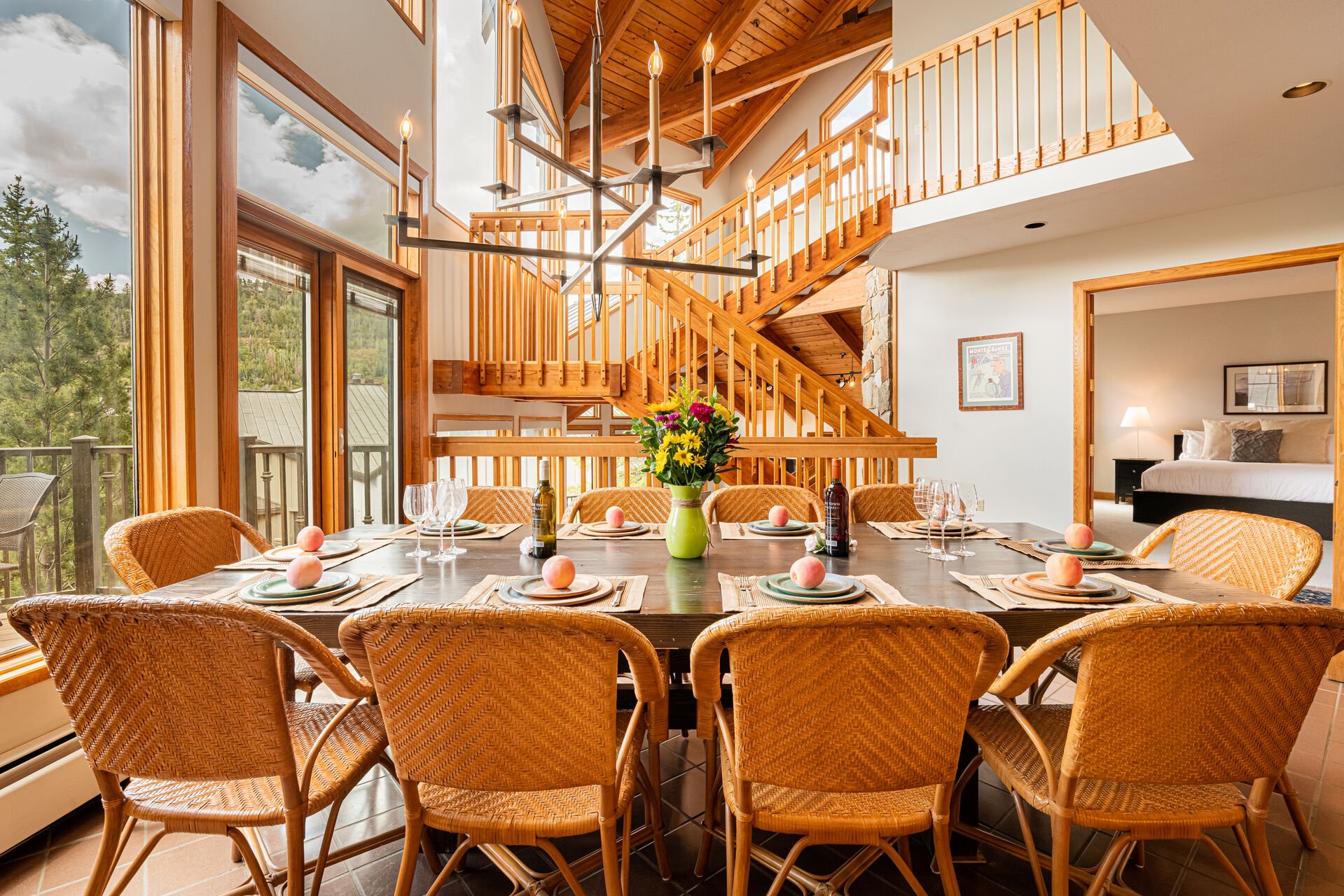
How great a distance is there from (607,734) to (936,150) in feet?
17.6

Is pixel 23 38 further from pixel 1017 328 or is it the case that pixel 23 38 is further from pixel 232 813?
pixel 1017 328

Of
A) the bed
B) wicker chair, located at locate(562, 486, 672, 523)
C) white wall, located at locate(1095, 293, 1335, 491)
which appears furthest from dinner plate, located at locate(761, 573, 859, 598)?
white wall, located at locate(1095, 293, 1335, 491)

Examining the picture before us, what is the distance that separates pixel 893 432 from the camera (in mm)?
4125

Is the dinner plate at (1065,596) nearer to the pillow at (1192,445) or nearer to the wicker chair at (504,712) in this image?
the wicker chair at (504,712)

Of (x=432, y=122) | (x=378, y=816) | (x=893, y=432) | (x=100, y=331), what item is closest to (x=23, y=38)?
(x=100, y=331)

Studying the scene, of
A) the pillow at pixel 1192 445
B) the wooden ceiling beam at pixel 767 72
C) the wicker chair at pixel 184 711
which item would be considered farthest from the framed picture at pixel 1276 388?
the wicker chair at pixel 184 711

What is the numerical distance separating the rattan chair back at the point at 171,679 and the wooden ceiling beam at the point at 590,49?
20.0 feet

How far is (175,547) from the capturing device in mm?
1869

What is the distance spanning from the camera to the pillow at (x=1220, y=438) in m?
7.56

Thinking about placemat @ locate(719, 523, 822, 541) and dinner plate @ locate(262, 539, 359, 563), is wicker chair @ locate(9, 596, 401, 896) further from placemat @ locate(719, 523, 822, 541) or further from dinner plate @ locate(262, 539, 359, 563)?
placemat @ locate(719, 523, 822, 541)

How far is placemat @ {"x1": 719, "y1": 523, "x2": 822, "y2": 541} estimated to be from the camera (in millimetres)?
2193

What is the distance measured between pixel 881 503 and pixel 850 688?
194cm

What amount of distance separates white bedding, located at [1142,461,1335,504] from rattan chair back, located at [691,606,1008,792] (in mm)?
6765

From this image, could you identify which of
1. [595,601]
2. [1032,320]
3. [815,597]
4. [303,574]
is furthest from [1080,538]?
[1032,320]
